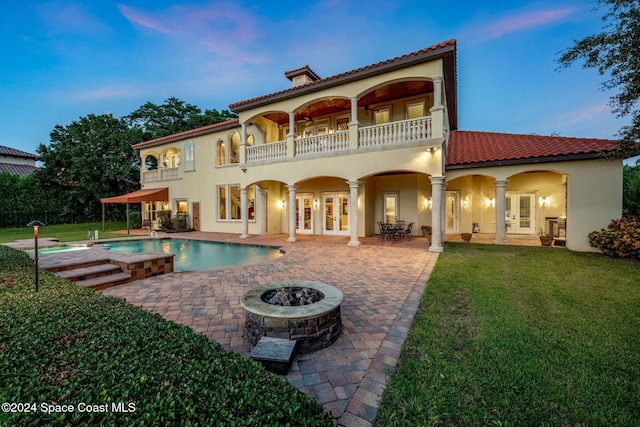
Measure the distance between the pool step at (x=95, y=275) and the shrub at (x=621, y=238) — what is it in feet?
48.9

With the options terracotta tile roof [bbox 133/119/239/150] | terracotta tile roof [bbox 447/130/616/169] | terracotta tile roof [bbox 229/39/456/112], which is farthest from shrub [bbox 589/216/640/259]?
terracotta tile roof [bbox 133/119/239/150]

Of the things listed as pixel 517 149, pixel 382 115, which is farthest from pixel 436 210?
pixel 382 115

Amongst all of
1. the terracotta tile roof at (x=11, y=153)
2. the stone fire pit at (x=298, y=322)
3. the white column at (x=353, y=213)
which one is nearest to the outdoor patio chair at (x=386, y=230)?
the white column at (x=353, y=213)

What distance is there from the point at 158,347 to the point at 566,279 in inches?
338

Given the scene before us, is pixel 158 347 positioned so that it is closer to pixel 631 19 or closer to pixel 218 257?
pixel 218 257

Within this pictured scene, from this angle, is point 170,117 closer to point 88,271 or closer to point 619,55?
point 88,271

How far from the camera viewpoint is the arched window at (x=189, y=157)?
63.1ft

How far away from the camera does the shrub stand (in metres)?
8.47

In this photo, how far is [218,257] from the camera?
11023mm

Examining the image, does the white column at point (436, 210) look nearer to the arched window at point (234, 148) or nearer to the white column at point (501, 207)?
the white column at point (501, 207)

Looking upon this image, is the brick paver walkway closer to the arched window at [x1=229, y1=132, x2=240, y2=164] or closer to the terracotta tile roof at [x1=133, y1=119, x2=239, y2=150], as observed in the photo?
the arched window at [x1=229, y1=132, x2=240, y2=164]

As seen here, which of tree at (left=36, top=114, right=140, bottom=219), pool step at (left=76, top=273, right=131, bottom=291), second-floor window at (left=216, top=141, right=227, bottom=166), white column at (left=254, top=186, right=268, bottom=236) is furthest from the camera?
tree at (left=36, top=114, right=140, bottom=219)

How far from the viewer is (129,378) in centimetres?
168

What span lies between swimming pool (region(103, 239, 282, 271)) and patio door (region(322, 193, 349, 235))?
4.77 metres
